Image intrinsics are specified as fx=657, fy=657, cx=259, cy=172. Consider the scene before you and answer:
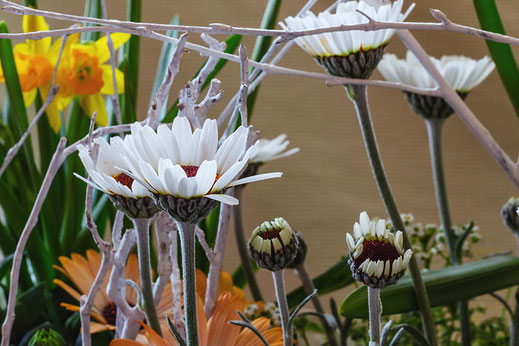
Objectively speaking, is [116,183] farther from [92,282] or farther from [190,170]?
[92,282]

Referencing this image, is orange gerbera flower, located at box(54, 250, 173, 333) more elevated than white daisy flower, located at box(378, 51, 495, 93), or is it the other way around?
white daisy flower, located at box(378, 51, 495, 93)

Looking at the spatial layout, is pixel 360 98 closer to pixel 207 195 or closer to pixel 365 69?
pixel 365 69

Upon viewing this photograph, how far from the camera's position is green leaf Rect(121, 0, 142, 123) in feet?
1.42

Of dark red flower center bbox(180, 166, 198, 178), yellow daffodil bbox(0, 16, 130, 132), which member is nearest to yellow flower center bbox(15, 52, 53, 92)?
yellow daffodil bbox(0, 16, 130, 132)

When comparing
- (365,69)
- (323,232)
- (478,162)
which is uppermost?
(365,69)

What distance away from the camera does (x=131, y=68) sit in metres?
0.51

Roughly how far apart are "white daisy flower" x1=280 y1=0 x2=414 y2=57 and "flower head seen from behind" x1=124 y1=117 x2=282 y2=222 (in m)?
0.08

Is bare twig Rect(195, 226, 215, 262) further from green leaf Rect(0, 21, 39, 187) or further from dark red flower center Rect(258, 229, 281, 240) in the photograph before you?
green leaf Rect(0, 21, 39, 187)

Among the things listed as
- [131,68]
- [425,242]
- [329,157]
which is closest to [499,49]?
[425,242]

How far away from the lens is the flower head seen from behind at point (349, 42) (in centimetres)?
30

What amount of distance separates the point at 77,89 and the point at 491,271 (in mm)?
264

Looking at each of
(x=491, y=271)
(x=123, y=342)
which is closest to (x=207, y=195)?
(x=123, y=342)

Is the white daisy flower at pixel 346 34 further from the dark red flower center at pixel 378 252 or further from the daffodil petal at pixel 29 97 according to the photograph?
the daffodil petal at pixel 29 97

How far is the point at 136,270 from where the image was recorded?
41 cm
